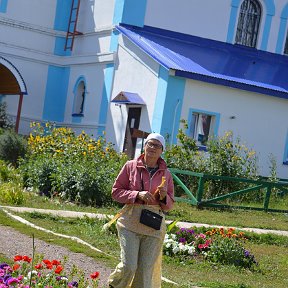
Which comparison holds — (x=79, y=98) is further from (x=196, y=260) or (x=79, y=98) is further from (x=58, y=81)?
(x=196, y=260)

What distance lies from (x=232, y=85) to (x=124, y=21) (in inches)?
172

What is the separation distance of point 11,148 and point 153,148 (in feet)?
45.8

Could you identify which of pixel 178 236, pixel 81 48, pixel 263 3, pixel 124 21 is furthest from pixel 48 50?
pixel 178 236

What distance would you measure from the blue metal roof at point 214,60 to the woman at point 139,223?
13.8 metres

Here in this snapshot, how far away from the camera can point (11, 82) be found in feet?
87.7

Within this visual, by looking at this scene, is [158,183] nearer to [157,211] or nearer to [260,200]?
[157,211]

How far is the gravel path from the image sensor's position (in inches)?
348

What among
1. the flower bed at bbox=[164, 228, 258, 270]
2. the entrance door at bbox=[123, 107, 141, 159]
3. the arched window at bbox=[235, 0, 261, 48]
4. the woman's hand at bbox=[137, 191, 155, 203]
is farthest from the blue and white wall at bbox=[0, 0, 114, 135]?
the woman's hand at bbox=[137, 191, 155, 203]

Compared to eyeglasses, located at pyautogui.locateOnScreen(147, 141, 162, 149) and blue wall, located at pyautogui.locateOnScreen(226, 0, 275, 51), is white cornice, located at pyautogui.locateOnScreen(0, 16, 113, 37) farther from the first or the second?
eyeglasses, located at pyautogui.locateOnScreen(147, 141, 162, 149)

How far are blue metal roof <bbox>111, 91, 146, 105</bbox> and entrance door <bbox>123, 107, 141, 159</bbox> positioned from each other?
425 millimetres

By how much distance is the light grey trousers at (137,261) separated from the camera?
7.06 m

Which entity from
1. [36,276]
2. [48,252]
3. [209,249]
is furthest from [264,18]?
[36,276]

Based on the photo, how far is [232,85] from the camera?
22.1 m

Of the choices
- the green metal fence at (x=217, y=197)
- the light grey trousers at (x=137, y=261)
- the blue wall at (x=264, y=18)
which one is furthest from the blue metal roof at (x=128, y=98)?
the light grey trousers at (x=137, y=261)
